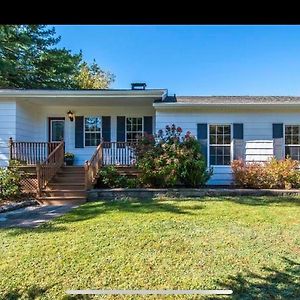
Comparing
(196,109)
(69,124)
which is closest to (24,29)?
(69,124)

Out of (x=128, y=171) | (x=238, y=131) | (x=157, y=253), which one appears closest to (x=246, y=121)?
(x=238, y=131)

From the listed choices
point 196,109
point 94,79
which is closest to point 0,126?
point 196,109

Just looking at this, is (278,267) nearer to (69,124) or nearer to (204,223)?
(204,223)

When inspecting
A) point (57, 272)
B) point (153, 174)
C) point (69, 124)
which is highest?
point (69, 124)

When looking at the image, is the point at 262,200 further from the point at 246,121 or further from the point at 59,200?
the point at 59,200

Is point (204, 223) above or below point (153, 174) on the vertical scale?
below

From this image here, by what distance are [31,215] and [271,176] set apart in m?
7.24

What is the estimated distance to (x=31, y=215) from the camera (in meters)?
8.16

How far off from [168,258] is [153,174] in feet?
17.1

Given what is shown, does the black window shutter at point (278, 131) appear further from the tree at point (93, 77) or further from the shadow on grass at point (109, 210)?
the tree at point (93, 77)

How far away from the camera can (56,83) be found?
2312cm
